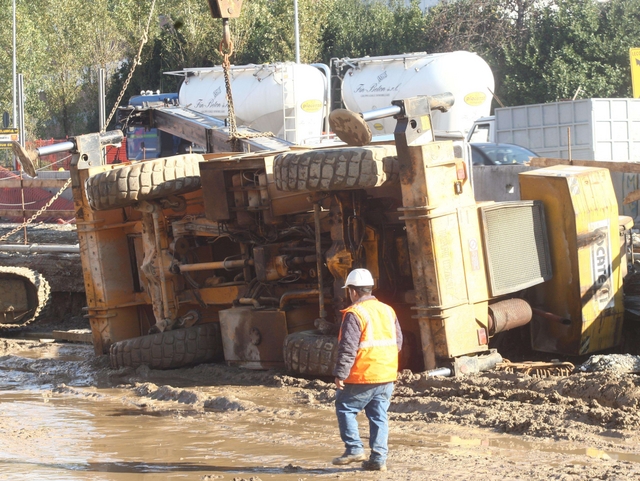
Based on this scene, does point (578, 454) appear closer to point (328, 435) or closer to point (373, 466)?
point (373, 466)

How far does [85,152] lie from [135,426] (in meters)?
3.99

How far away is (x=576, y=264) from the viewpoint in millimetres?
8727

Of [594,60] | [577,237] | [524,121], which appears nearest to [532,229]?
[577,237]

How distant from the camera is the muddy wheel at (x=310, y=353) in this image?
8203mm

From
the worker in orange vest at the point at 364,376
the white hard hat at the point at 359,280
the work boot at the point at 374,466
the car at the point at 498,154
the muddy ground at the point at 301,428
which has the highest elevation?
the car at the point at 498,154

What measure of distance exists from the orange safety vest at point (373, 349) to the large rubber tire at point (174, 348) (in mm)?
3859

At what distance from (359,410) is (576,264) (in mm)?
3553

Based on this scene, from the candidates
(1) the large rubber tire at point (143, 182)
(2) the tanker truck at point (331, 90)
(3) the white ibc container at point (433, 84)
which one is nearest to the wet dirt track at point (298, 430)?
(1) the large rubber tire at point (143, 182)

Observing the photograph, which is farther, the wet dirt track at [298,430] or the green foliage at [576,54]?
the green foliage at [576,54]

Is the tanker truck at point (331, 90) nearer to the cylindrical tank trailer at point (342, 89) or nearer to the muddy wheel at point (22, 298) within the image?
the cylindrical tank trailer at point (342, 89)

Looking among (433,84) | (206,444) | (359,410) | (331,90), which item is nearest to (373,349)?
(359,410)

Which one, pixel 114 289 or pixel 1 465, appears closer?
pixel 1 465

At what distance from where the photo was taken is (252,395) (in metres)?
8.20

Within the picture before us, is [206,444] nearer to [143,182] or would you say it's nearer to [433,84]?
[143,182]
